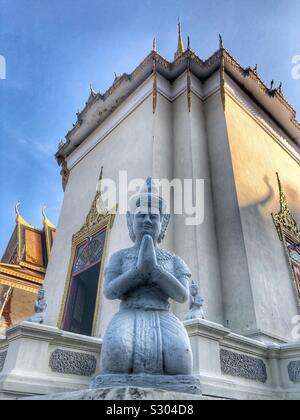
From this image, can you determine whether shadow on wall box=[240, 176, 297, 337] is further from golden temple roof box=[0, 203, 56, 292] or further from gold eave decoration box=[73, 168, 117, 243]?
golden temple roof box=[0, 203, 56, 292]

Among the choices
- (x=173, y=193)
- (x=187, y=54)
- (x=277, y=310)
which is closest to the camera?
(x=277, y=310)

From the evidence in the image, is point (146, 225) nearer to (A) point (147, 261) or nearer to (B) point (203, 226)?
(A) point (147, 261)

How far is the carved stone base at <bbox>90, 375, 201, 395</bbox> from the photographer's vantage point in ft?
5.99

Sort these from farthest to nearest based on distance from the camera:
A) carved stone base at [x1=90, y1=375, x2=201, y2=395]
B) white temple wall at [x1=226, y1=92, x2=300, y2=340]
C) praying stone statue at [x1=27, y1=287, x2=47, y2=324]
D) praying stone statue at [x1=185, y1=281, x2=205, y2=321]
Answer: white temple wall at [x1=226, y1=92, x2=300, y2=340], praying stone statue at [x1=27, y1=287, x2=47, y2=324], praying stone statue at [x1=185, y1=281, x2=205, y2=321], carved stone base at [x1=90, y1=375, x2=201, y2=395]

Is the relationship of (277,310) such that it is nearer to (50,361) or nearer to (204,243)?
(204,243)

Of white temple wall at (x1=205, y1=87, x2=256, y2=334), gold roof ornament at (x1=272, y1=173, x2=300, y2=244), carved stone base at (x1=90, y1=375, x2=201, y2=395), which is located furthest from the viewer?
gold roof ornament at (x1=272, y1=173, x2=300, y2=244)

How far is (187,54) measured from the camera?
348 inches

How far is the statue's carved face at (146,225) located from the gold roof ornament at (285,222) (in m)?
5.60

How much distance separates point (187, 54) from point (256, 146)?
2948 mm

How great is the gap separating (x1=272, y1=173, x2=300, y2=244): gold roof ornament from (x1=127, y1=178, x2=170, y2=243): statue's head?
18.0 ft

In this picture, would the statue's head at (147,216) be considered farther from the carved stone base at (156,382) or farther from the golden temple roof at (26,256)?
the golden temple roof at (26,256)

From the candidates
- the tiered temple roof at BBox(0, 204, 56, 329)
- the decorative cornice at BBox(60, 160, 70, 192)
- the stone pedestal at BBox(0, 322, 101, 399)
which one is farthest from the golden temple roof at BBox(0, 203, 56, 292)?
the stone pedestal at BBox(0, 322, 101, 399)

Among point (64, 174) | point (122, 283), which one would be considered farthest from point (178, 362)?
point (64, 174)
